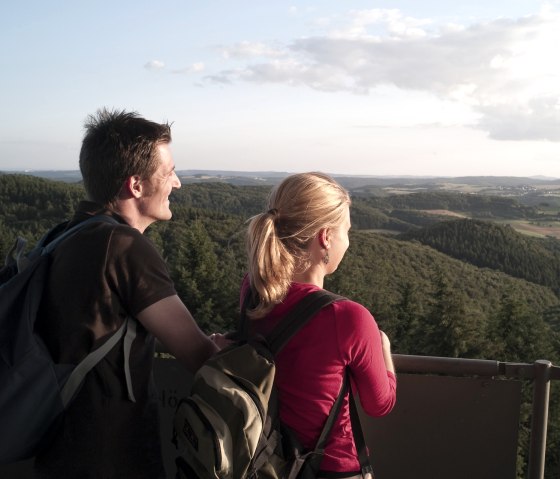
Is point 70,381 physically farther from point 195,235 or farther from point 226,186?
point 226,186

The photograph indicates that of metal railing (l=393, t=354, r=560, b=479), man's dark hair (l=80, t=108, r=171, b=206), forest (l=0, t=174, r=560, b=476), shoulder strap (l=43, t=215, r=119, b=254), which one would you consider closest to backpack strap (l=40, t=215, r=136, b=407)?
shoulder strap (l=43, t=215, r=119, b=254)

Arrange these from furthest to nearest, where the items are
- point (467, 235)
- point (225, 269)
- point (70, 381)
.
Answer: point (467, 235) → point (225, 269) → point (70, 381)

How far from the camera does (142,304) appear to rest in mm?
1674

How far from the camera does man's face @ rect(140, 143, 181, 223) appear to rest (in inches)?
73.5

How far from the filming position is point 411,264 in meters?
57.2

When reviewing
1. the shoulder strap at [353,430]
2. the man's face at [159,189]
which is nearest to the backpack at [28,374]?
the man's face at [159,189]

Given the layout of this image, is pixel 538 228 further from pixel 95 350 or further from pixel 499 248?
pixel 95 350

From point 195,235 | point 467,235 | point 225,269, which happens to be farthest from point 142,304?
point 467,235

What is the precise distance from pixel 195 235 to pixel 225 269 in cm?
466

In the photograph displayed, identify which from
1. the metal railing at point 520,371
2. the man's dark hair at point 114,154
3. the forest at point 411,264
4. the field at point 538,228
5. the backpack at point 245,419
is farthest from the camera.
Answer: the field at point 538,228

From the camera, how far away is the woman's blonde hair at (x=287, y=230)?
1752 millimetres

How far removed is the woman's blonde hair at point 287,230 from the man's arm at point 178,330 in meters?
0.18

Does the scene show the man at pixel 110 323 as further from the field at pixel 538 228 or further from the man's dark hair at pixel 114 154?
the field at pixel 538 228

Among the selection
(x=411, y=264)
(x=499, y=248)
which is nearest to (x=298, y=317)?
(x=411, y=264)
